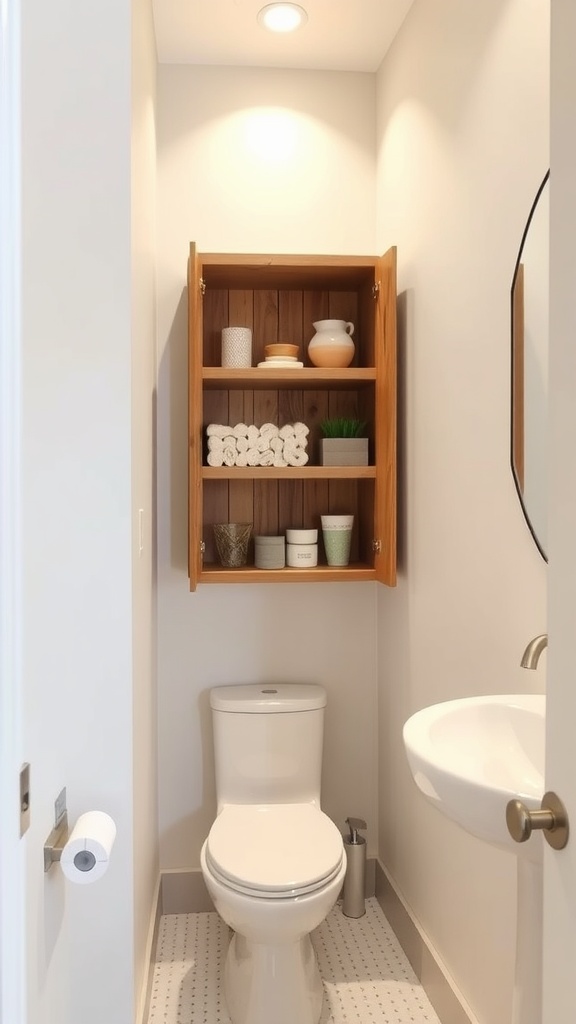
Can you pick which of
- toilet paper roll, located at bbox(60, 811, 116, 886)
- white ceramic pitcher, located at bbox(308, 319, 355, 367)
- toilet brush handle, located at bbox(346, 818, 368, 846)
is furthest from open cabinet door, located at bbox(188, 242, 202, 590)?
toilet paper roll, located at bbox(60, 811, 116, 886)

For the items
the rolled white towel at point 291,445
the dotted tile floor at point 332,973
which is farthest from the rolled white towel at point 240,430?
the dotted tile floor at point 332,973

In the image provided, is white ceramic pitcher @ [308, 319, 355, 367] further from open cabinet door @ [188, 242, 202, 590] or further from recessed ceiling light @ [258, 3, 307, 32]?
recessed ceiling light @ [258, 3, 307, 32]

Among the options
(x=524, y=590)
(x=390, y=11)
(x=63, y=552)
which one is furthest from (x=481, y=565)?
(x=390, y=11)

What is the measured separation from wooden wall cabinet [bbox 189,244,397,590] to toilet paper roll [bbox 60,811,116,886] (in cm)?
123

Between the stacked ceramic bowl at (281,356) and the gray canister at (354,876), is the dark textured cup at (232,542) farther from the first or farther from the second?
the gray canister at (354,876)

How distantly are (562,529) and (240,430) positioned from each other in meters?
1.67

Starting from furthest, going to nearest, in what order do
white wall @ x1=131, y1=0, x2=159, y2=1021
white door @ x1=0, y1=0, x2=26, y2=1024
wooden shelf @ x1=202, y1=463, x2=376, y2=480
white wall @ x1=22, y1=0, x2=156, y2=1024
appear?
wooden shelf @ x1=202, y1=463, x2=376, y2=480 → white wall @ x1=131, y1=0, x2=159, y2=1021 → white wall @ x1=22, y1=0, x2=156, y2=1024 → white door @ x1=0, y1=0, x2=26, y2=1024

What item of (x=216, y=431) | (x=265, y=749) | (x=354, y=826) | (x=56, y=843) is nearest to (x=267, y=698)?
(x=265, y=749)

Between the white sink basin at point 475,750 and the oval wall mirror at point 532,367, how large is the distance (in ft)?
0.99

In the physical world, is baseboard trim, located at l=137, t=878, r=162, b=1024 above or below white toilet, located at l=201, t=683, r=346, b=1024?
below

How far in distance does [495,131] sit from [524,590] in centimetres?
96

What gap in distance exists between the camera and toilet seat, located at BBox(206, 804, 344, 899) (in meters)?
1.86

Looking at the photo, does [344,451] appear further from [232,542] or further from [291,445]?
[232,542]

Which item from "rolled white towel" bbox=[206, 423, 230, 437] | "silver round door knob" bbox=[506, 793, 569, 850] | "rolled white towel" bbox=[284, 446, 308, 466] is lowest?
"silver round door knob" bbox=[506, 793, 569, 850]
